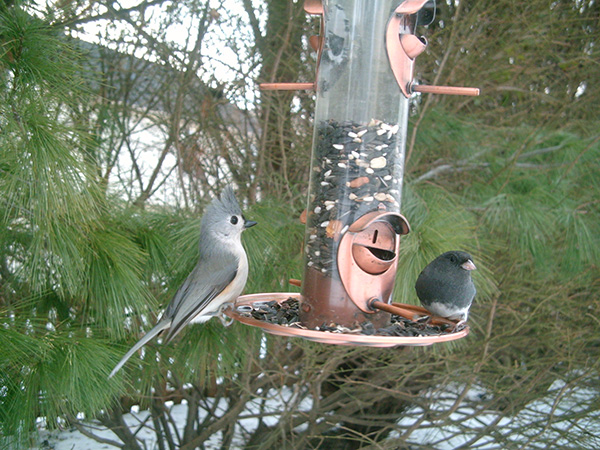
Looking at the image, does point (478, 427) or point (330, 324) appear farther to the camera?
point (478, 427)

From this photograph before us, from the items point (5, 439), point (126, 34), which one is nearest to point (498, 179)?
point (126, 34)

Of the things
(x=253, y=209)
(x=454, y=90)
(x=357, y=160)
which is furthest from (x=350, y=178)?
(x=253, y=209)

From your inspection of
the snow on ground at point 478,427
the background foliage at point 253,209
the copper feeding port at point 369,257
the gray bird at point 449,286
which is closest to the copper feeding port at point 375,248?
the copper feeding port at point 369,257

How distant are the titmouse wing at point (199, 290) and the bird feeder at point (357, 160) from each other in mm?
112

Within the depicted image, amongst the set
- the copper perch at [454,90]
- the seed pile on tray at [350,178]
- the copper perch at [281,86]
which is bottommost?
the seed pile on tray at [350,178]

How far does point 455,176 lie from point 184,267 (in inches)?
58.5

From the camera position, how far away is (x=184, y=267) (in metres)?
1.79

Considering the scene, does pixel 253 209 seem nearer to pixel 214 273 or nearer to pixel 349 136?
pixel 214 273

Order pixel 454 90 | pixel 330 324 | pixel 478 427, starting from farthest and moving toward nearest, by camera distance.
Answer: pixel 478 427 → pixel 330 324 → pixel 454 90

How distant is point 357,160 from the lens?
59.4 inches

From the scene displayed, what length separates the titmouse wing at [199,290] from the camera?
1.58 m

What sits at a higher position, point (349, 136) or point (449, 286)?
point (349, 136)

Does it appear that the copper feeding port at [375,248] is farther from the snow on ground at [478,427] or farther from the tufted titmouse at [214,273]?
the snow on ground at [478,427]

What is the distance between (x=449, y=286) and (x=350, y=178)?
0.34m
